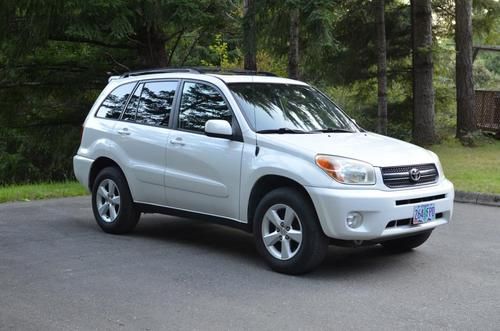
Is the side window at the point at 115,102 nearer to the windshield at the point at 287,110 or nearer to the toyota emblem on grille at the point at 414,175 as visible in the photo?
the windshield at the point at 287,110

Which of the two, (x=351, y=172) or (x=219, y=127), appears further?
(x=219, y=127)

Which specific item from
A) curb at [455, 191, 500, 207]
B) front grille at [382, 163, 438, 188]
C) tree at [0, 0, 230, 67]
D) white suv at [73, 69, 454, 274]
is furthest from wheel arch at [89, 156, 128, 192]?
curb at [455, 191, 500, 207]

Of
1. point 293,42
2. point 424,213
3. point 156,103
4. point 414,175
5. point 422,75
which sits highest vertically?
point 293,42

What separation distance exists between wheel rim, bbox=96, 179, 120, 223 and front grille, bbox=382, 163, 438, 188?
3486 mm

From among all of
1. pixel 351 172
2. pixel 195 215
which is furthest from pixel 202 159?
pixel 351 172

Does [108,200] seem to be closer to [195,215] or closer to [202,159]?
[195,215]

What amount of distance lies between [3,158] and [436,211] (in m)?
17.7

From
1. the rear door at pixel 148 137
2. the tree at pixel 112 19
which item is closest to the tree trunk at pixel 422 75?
the tree at pixel 112 19

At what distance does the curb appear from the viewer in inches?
403

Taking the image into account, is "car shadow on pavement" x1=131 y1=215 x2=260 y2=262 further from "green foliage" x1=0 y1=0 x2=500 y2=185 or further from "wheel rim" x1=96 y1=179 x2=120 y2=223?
"green foliage" x1=0 y1=0 x2=500 y2=185

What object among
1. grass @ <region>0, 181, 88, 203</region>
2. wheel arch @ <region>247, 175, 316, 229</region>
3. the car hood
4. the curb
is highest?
the car hood

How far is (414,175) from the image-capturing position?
6227 mm

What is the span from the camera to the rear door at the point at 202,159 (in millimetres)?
6746

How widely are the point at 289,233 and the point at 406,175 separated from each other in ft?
3.97
